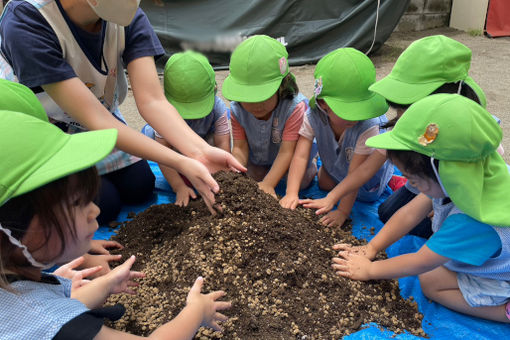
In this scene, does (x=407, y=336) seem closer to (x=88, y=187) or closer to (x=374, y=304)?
(x=374, y=304)

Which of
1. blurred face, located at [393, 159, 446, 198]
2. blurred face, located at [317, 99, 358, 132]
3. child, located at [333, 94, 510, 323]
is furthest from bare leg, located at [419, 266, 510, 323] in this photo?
blurred face, located at [317, 99, 358, 132]

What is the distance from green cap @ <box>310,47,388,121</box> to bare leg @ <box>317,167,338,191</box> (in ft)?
2.14

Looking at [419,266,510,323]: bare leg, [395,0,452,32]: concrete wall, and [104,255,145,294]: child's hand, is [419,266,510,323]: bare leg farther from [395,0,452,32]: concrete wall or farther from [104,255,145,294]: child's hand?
[395,0,452,32]: concrete wall

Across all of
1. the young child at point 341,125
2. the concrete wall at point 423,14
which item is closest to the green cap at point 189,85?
the young child at point 341,125

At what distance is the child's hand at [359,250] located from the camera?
1.90m

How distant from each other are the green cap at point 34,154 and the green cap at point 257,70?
1400 millimetres

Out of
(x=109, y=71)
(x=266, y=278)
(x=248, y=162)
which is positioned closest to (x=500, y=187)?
(x=266, y=278)

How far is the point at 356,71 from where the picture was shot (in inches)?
83.7

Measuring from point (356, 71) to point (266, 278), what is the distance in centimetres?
113

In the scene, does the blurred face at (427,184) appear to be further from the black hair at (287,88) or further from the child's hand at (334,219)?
the black hair at (287,88)

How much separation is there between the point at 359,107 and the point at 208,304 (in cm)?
128

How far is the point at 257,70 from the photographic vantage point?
7.62 feet

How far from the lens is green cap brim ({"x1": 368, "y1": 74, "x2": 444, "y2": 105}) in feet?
6.50

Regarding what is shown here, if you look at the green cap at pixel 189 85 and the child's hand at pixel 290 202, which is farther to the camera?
the green cap at pixel 189 85
